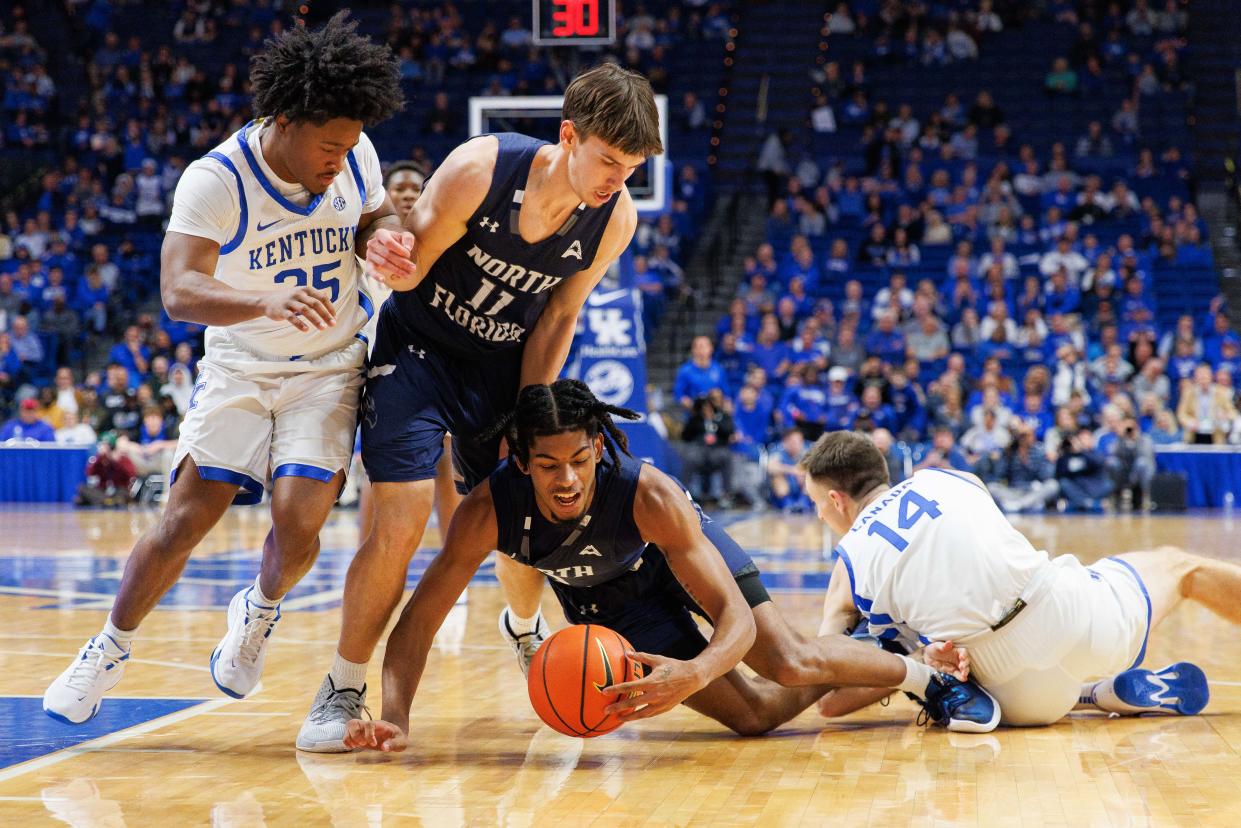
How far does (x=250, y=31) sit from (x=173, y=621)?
60.6 ft

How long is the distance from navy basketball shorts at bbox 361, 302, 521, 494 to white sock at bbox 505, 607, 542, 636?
630 millimetres

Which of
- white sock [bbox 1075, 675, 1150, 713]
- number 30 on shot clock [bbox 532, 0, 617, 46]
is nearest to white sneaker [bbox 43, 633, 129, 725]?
white sock [bbox 1075, 675, 1150, 713]

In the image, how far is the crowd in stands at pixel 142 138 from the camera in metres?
18.0

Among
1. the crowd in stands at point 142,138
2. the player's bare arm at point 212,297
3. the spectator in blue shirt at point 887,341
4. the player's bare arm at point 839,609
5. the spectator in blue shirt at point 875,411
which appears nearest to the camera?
the player's bare arm at point 212,297

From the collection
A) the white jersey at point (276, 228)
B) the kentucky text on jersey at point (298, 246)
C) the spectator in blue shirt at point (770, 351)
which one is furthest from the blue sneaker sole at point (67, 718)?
the spectator in blue shirt at point (770, 351)

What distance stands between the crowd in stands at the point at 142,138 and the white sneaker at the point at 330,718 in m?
12.6

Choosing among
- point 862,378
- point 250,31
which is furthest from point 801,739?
point 250,31

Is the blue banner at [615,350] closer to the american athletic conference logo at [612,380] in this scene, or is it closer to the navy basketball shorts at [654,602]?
the american athletic conference logo at [612,380]

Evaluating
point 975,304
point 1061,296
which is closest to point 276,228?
point 975,304

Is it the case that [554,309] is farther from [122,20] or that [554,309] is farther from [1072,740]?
[122,20]

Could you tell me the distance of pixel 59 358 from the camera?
60.6 feet

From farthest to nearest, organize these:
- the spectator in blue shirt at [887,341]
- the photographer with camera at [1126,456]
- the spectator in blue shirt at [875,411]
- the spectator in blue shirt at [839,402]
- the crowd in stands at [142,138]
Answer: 1. the crowd in stands at [142,138]
2. the spectator in blue shirt at [887,341]
3. the spectator in blue shirt at [839,402]
4. the spectator in blue shirt at [875,411]
5. the photographer with camera at [1126,456]

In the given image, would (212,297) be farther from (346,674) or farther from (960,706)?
(960,706)

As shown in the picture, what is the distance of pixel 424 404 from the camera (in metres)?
4.51
